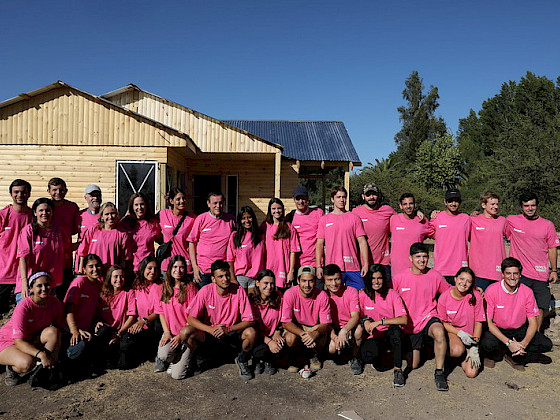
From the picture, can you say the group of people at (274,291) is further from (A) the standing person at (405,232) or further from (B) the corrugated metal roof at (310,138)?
(B) the corrugated metal roof at (310,138)

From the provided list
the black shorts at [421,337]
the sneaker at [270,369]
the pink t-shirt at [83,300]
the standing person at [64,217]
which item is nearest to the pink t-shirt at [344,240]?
the black shorts at [421,337]

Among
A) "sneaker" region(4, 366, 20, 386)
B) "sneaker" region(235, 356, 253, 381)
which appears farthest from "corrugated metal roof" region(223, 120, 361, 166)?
"sneaker" region(4, 366, 20, 386)

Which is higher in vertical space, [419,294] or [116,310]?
[419,294]

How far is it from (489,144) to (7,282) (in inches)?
1889

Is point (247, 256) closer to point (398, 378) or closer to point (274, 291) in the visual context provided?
point (274, 291)

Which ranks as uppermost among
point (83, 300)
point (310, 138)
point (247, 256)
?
point (310, 138)

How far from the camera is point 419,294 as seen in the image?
185 inches

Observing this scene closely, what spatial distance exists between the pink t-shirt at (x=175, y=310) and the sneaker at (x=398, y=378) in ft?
7.19

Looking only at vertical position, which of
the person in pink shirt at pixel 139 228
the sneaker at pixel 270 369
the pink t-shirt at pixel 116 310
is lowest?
the sneaker at pixel 270 369

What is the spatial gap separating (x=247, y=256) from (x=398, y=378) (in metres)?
2.12

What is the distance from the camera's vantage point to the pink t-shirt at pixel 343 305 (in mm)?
4730

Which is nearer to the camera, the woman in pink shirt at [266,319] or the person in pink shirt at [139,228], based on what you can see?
the woman in pink shirt at [266,319]

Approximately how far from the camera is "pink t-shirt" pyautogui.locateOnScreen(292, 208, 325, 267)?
5.41 m

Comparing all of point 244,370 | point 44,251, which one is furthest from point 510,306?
point 44,251
